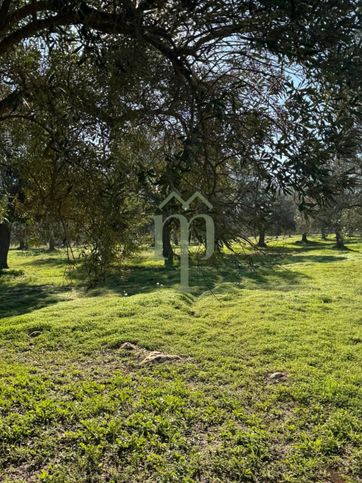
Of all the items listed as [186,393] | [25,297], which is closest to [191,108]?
[186,393]

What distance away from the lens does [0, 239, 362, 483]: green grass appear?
4852 mm

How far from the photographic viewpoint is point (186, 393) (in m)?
6.51

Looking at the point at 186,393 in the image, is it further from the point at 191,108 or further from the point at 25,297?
the point at 25,297

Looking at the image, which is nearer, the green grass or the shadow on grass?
the green grass

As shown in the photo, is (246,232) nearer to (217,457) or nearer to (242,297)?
(217,457)

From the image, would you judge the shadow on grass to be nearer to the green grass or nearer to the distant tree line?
the green grass

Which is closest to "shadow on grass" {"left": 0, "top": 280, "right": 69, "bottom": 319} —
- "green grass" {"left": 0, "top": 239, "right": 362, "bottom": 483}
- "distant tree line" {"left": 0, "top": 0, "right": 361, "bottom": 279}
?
"green grass" {"left": 0, "top": 239, "right": 362, "bottom": 483}

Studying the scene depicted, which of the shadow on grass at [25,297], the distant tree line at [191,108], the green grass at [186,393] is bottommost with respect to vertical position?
the green grass at [186,393]

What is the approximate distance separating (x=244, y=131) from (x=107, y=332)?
698 centimetres

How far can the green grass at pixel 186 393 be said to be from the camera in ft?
15.9

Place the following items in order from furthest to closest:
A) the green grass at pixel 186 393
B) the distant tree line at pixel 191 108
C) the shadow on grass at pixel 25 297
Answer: the shadow on grass at pixel 25 297, the green grass at pixel 186 393, the distant tree line at pixel 191 108

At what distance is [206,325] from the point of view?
Answer: 10.4 metres

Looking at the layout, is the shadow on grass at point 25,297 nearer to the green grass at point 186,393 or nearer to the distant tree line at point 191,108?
the green grass at point 186,393

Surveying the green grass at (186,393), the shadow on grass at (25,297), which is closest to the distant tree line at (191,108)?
the green grass at (186,393)
